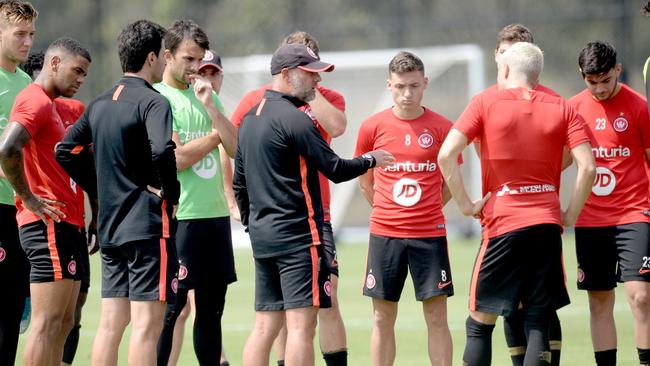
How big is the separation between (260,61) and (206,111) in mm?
13831

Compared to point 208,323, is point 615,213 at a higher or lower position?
higher

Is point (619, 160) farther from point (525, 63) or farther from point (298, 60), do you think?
point (298, 60)

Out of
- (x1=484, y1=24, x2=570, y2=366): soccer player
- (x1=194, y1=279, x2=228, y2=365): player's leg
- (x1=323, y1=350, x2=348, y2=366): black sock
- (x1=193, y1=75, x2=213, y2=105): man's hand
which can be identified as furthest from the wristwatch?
(x1=323, y1=350, x2=348, y2=366): black sock

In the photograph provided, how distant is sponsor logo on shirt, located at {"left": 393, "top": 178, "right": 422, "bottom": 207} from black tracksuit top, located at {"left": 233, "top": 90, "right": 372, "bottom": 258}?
1.02 meters

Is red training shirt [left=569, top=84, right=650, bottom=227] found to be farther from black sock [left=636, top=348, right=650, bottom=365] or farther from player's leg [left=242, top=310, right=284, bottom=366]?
player's leg [left=242, top=310, right=284, bottom=366]

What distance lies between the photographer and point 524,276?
669 cm

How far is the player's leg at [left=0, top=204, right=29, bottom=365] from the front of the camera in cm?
724

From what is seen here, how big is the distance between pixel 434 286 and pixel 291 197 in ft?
4.85

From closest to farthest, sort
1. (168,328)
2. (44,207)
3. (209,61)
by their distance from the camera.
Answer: (44,207) → (168,328) → (209,61)

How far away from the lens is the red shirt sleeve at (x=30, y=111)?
6883 millimetres

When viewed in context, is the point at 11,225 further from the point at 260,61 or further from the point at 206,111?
the point at 260,61

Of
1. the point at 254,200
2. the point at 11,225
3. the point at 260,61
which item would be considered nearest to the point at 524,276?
the point at 254,200

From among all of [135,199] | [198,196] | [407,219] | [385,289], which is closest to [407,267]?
[385,289]

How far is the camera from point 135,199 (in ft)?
21.6
